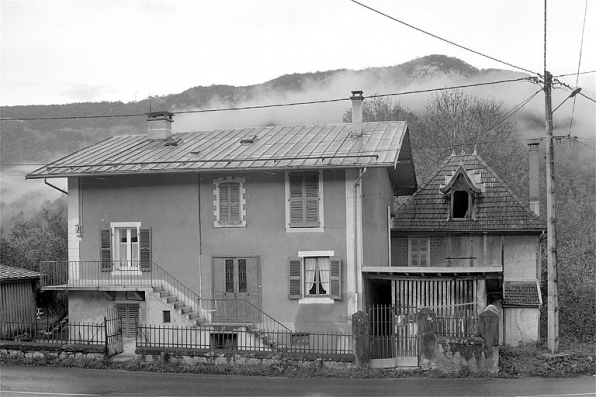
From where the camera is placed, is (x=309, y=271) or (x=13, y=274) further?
(x=13, y=274)

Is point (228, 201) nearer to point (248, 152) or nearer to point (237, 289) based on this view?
point (248, 152)

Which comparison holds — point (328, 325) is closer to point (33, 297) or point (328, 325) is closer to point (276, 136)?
point (276, 136)

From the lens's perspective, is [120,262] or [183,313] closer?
[183,313]

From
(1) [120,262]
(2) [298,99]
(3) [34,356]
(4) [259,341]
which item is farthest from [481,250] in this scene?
(2) [298,99]

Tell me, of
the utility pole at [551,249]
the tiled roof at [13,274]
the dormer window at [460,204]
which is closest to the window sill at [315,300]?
the utility pole at [551,249]

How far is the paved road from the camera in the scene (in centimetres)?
1766

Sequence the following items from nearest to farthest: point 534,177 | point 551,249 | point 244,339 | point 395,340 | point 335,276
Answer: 1. point 395,340
2. point 551,249
3. point 335,276
4. point 244,339
5. point 534,177

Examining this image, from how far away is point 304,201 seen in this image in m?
23.4

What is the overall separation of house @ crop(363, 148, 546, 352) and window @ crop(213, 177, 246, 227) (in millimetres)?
4791

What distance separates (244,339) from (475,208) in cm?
1091

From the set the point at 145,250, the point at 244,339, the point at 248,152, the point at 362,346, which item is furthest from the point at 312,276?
the point at 145,250

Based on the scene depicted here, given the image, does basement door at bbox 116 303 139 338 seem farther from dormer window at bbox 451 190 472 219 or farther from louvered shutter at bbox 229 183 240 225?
dormer window at bbox 451 190 472 219

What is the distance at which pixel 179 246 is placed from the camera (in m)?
24.5

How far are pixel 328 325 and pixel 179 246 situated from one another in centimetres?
556
